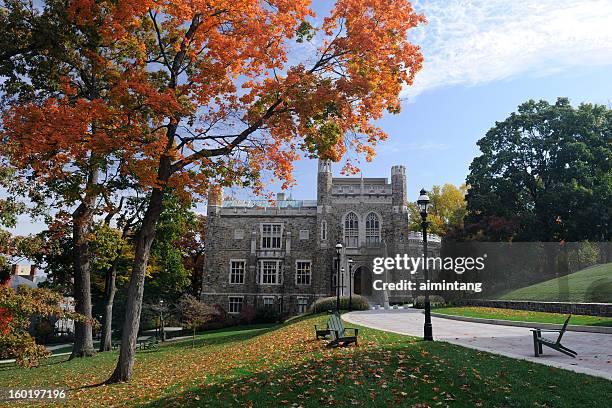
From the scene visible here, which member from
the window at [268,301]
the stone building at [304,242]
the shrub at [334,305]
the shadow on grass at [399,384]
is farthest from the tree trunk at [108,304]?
the window at [268,301]

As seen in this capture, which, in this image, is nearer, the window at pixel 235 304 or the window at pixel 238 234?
the window at pixel 235 304

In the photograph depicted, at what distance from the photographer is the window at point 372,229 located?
134ft

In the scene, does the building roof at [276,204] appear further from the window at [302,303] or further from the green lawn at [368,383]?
the green lawn at [368,383]

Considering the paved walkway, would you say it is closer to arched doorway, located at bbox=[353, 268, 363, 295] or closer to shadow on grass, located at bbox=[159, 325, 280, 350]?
shadow on grass, located at bbox=[159, 325, 280, 350]

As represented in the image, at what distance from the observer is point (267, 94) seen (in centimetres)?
1098

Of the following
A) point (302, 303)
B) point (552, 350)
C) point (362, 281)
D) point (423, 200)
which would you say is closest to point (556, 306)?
point (552, 350)

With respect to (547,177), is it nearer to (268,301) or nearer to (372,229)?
(372,229)

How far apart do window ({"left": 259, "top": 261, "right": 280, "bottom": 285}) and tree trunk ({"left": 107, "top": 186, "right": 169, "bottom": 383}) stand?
3098cm

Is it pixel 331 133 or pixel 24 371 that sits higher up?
pixel 331 133

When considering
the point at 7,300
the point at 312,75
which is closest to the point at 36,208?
the point at 7,300

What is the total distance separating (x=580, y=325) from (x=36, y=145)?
1657cm

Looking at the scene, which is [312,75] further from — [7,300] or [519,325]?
[519,325]

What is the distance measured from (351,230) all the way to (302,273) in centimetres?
598

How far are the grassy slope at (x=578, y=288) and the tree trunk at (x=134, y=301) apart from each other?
1912 cm
